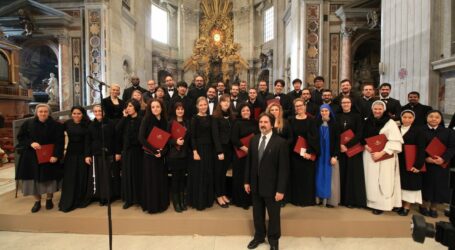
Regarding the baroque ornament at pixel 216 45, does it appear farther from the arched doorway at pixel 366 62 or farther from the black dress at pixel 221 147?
the black dress at pixel 221 147

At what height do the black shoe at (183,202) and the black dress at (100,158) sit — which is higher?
the black dress at (100,158)

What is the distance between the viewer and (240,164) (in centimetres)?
448

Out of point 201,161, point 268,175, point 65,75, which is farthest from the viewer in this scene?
point 65,75

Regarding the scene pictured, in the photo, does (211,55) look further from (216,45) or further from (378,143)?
(378,143)

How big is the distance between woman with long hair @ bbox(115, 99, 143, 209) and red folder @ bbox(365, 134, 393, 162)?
354 cm

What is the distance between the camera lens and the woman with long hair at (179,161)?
171 inches

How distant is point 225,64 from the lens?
2442cm

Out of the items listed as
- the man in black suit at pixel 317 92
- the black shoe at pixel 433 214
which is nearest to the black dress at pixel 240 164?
the man in black suit at pixel 317 92

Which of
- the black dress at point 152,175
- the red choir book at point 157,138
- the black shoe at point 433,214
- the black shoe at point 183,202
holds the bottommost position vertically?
the black shoe at point 433,214

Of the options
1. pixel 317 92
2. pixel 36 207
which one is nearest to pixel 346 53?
pixel 317 92

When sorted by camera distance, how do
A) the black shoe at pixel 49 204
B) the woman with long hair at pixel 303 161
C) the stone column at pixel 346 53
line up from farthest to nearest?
1. the stone column at pixel 346 53
2. the black shoe at pixel 49 204
3. the woman with long hair at pixel 303 161

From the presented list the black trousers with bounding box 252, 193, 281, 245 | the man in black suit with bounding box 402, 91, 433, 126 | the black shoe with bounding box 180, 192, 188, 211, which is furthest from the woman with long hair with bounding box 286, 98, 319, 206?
the man in black suit with bounding box 402, 91, 433, 126

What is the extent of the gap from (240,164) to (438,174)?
9.46 ft

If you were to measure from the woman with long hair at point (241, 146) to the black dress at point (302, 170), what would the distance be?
63 centimetres
